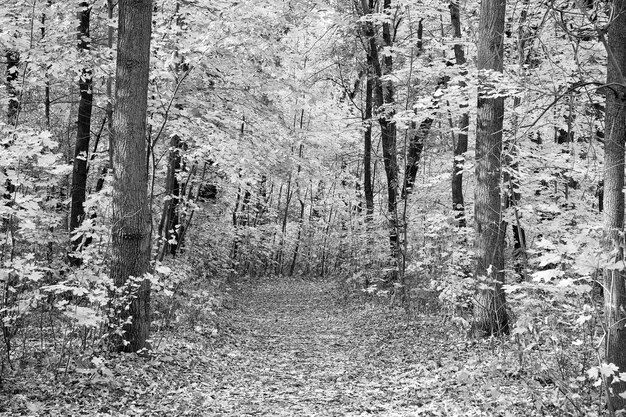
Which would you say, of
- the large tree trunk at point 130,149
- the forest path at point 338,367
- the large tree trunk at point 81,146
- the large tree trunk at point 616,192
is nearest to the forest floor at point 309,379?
the forest path at point 338,367

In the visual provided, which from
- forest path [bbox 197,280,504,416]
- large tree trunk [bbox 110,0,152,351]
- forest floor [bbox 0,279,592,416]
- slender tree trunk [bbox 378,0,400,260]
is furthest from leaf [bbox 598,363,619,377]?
slender tree trunk [bbox 378,0,400,260]

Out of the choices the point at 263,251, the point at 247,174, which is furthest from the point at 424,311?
the point at 263,251

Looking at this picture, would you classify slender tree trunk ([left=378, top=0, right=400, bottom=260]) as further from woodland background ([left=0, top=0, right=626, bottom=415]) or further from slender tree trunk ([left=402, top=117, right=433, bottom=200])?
slender tree trunk ([left=402, top=117, right=433, bottom=200])

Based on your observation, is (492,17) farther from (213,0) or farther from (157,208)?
(157,208)

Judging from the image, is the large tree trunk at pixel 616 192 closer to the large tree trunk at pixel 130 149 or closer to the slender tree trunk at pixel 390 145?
the large tree trunk at pixel 130 149

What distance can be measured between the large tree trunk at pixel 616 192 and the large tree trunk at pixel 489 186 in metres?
3.24

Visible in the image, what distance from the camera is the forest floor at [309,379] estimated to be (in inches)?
214

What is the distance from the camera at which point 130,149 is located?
6.85m

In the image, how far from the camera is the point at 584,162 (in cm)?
1081

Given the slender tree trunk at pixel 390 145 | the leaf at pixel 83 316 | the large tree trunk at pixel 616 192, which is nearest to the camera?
the large tree trunk at pixel 616 192

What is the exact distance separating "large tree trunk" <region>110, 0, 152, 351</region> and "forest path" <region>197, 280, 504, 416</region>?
1.83 m

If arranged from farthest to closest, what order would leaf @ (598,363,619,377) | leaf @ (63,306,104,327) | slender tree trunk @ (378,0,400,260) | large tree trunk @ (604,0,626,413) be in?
slender tree trunk @ (378,0,400,260), leaf @ (63,306,104,327), large tree trunk @ (604,0,626,413), leaf @ (598,363,619,377)

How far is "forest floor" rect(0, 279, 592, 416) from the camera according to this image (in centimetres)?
543

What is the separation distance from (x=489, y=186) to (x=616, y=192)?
11.5 feet
